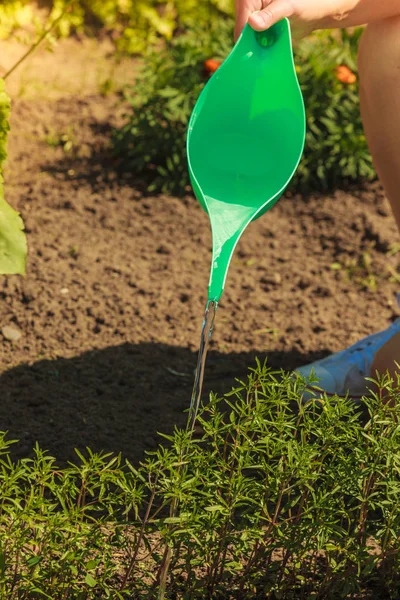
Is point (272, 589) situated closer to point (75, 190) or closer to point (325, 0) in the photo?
point (325, 0)

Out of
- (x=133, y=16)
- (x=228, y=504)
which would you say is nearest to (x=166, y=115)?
(x=133, y=16)

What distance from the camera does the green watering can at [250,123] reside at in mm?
1822

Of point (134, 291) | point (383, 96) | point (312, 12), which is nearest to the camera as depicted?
point (312, 12)

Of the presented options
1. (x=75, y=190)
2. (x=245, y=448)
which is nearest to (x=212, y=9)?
(x=75, y=190)

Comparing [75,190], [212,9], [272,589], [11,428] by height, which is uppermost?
[212,9]

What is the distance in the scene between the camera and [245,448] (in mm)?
1444

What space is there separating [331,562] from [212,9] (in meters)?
3.48

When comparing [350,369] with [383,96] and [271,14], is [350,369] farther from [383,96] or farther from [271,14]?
[271,14]

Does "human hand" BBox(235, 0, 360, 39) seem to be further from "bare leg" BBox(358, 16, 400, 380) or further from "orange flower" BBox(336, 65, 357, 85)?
"orange flower" BBox(336, 65, 357, 85)

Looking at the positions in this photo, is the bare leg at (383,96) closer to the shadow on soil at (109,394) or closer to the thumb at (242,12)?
the thumb at (242,12)

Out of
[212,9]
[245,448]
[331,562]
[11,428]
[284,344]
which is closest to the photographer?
[245,448]

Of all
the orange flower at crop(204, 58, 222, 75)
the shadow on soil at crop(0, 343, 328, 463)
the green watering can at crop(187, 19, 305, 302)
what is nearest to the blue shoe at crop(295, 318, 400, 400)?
the shadow on soil at crop(0, 343, 328, 463)

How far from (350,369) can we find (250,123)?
886mm

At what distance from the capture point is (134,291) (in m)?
2.85
